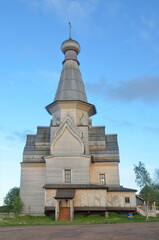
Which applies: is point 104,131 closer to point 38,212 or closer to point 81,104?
point 81,104

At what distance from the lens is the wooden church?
2412 centimetres

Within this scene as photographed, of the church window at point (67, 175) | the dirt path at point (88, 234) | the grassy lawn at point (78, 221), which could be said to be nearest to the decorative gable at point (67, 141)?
the church window at point (67, 175)

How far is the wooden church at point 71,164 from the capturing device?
24125 millimetres

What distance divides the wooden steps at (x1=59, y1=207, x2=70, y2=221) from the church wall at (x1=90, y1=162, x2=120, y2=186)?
6303 millimetres

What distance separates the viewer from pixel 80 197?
24172mm

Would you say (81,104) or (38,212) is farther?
(81,104)

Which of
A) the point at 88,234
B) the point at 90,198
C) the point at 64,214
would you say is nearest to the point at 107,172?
the point at 90,198

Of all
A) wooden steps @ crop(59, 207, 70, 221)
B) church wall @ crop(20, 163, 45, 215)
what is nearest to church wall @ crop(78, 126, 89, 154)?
church wall @ crop(20, 163, 45, 215)

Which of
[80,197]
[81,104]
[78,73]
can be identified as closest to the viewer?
[80,197]

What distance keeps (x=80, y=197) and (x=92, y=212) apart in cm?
205

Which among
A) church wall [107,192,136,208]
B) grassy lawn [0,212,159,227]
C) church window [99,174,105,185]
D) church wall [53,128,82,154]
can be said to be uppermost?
church wall [53,128,82,154]

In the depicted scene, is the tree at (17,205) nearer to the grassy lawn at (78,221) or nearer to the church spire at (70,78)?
the grassy lawn at (78,221)

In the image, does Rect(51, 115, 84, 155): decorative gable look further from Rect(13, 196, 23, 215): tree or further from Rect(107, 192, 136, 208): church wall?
Rect(13, 196, 23, 215): tree

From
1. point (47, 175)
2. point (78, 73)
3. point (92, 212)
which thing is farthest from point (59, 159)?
point (78, 73)
